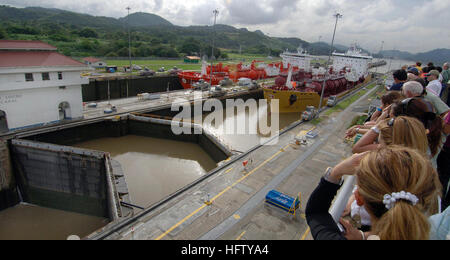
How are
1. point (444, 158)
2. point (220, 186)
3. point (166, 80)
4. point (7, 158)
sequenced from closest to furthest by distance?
point (444, 158) < point (220, 186) < point (7, 158) < point (166, 80)

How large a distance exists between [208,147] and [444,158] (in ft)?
52.9

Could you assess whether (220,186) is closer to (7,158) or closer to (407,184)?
(407,184)

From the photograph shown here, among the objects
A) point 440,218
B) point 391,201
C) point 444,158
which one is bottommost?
point 444,158

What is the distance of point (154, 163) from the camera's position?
18000mm

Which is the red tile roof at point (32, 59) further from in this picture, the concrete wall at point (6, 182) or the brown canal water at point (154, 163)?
the brown canal water at point (154, 163)

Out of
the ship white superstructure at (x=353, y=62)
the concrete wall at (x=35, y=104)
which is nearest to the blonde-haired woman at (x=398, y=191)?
the concrete wall at (x=35, y=104)

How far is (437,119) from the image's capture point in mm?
3053

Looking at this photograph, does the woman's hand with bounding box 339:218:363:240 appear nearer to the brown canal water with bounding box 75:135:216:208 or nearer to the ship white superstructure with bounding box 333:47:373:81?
the brown canal water with bounding box 75:135:216:208

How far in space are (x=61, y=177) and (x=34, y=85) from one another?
6.98 metres

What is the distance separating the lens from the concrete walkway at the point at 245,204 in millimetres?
8591

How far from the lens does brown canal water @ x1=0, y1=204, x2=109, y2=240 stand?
11.7 metres

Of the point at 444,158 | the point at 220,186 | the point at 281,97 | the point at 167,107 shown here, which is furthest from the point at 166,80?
the point at 444,158

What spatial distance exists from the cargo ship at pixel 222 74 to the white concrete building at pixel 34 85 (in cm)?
2007

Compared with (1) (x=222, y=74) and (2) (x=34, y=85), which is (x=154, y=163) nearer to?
(2) (x=34, y=85)
